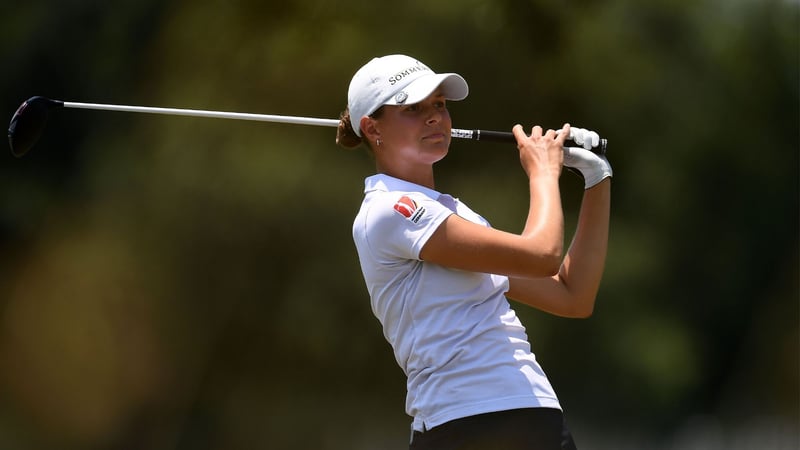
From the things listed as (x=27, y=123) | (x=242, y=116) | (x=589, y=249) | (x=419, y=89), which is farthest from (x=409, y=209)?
(x=27, y=123)

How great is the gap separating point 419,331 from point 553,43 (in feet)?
8.07

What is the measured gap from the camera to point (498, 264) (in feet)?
5.30

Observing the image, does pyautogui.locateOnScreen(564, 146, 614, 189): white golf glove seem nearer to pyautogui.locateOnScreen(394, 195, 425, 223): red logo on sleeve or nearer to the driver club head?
pyautogui.locateOnScreen(394, 195, 425, 223): red logo on sleeve

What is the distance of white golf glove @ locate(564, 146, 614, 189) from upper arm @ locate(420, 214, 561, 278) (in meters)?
0.30

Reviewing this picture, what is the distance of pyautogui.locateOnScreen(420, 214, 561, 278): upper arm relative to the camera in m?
1.61

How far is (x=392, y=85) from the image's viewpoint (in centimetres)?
176

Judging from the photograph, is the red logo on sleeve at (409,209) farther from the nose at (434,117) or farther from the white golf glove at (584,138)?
the white golf glove at (584,138)

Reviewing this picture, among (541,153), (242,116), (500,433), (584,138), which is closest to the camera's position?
(500,433)

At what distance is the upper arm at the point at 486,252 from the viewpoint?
1.61 meters

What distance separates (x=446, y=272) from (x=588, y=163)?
15.0 inches

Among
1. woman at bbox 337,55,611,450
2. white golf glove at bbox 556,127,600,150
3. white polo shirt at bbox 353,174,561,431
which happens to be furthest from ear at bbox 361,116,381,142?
white golf glove at bbox 556,127,600,150

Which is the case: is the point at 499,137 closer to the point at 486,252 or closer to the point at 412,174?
the point at 412,174

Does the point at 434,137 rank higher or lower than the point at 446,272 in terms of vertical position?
higher

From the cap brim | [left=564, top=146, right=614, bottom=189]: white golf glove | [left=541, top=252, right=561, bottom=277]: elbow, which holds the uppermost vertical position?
the cap brim
